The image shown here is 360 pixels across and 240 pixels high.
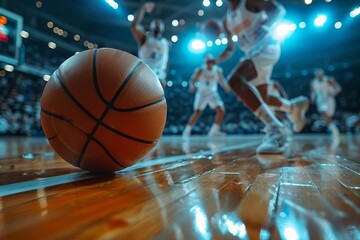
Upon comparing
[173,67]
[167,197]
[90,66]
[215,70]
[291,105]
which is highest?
[173,67]

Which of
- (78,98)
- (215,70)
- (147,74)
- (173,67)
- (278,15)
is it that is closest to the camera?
(78,98)

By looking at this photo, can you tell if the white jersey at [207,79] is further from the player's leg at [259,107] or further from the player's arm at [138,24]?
the player's leg at [259,107]

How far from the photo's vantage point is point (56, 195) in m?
0.73

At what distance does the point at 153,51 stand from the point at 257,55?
2.90 metres

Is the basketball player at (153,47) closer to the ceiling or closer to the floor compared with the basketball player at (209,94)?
closer to the ceiling

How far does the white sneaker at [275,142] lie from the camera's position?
1.95 meters

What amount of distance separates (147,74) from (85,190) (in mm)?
514

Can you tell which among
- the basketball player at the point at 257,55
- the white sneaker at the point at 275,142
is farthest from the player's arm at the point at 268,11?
the white sneaker at the point at 275,142

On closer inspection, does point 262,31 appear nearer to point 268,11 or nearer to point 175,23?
point 268,11

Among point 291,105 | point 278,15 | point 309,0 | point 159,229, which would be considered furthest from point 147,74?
point 309,0

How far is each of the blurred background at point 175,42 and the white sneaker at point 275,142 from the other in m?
9.51

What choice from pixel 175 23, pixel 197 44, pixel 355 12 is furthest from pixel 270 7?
pixel 175 23

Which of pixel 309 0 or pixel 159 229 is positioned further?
pixel 309 0

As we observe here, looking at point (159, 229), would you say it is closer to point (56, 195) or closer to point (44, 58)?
point (56, 195)
